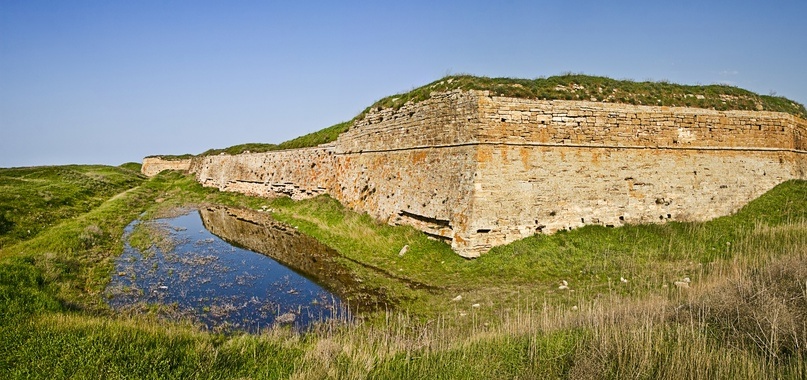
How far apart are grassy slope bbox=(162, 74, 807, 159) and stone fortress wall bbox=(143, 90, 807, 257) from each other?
0.54 metres

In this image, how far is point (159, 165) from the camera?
2318 inches

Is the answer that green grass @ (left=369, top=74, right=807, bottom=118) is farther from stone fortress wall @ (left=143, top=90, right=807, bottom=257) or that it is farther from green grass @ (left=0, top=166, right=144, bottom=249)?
green grass @ (left=0, top=166, right=144, bottom=249)

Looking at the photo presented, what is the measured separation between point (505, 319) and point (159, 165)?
6254 centimetres

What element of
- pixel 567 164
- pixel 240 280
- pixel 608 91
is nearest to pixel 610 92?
pixel 608 91

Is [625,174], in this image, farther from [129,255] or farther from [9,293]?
[129,255]

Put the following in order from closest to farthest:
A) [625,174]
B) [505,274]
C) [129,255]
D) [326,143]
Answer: [505,274] < [625,174] < [129,255] < [326,143]

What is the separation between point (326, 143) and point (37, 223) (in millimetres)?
12693

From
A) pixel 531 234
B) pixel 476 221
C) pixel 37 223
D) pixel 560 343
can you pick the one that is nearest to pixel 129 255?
pixel 37 223

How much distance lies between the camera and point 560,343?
209 inches

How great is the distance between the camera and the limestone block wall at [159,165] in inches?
2173

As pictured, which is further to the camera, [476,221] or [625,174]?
[625,174]

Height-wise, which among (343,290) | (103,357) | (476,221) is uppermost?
(476,221)

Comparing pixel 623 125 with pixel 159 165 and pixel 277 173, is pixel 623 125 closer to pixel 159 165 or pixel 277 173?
pixel 277 173

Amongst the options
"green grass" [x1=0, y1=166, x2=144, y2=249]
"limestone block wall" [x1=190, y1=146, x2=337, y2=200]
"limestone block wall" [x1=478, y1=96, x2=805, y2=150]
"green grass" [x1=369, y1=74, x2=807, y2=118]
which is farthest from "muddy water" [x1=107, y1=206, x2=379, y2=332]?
"green grass" [x1=369, y1=74, x2=807, y2=118]
